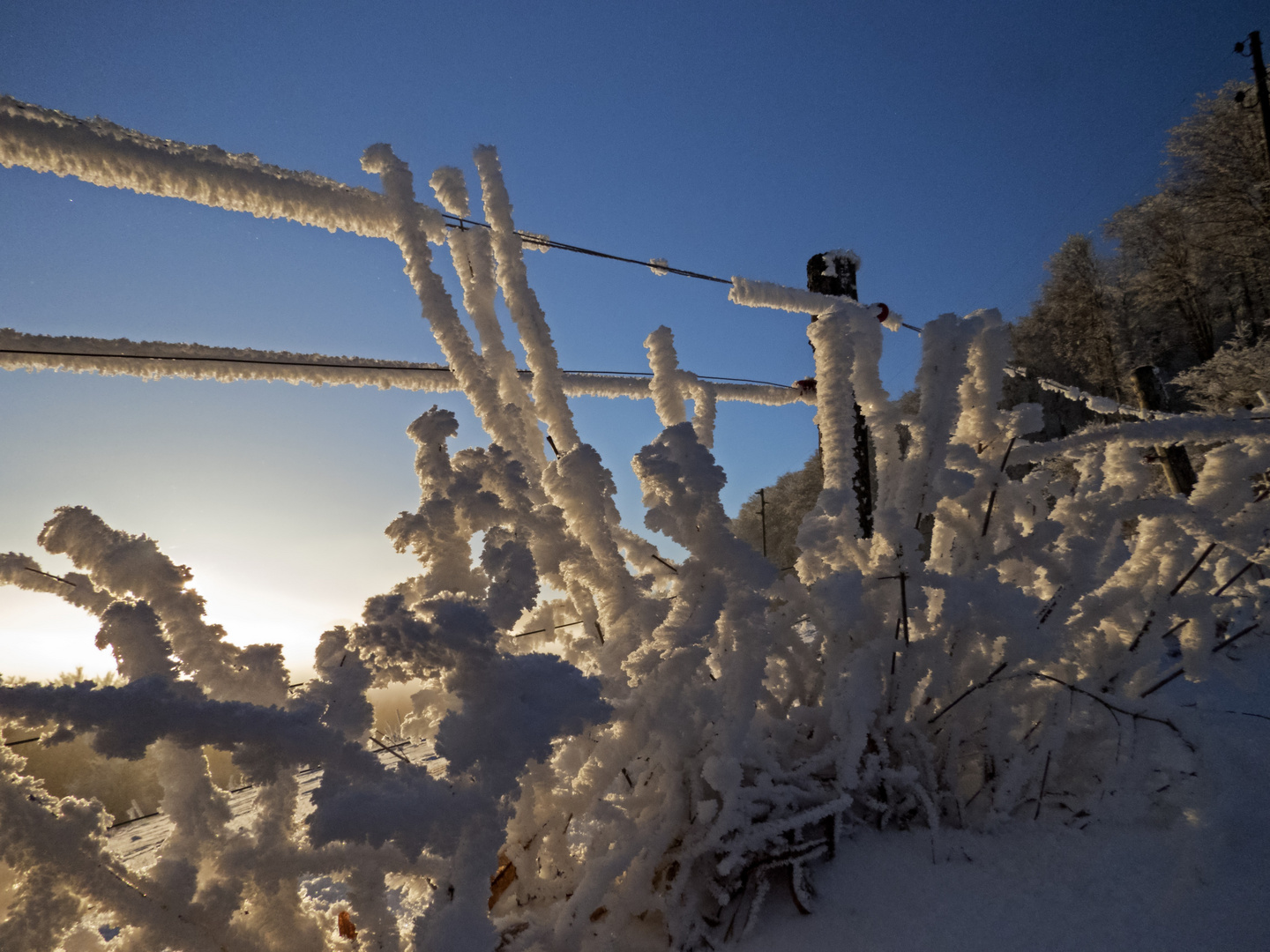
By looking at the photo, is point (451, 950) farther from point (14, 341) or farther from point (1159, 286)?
point (1159, 286)

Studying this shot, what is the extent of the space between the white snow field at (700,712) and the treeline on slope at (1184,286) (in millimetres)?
10157

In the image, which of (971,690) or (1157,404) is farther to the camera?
(1157,404)

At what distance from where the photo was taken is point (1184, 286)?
12250 mm

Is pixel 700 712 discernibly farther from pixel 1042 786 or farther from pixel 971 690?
pixel 1042 786

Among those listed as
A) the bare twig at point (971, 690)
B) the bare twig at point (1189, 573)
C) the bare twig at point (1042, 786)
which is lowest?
the bare twig at point (1042, 786)

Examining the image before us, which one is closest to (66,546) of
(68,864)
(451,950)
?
(68,864)

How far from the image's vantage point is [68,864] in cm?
53

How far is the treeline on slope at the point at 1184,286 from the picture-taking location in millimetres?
9359

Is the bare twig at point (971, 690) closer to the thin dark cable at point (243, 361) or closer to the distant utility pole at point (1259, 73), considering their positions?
the thin dark cable at point (243, 361)

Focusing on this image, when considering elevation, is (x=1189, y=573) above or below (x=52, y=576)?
below

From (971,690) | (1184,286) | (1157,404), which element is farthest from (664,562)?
(1184,286)

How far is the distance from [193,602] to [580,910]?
622 mm

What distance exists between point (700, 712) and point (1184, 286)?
16698 mm

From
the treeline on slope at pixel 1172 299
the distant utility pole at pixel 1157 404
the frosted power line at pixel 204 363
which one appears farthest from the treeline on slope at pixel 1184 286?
the frosted power line at pixel 204 363
